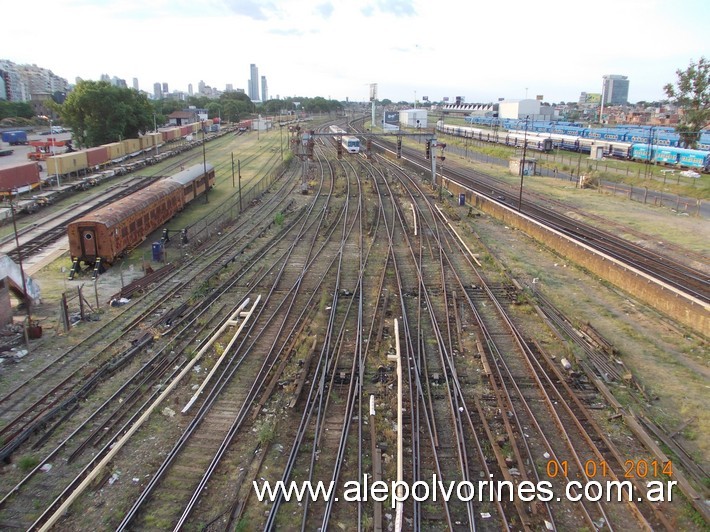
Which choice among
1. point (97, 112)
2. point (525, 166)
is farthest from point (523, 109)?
point (97, 112)

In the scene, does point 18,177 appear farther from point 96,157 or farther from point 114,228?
point 114,228

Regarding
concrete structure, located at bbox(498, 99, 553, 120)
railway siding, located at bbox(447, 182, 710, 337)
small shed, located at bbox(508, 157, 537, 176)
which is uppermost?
concrete structure, located at bbox(498, 99, 553, 120)

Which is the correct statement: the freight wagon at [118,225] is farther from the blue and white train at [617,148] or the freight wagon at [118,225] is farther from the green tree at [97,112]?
the green tree at [97,112]

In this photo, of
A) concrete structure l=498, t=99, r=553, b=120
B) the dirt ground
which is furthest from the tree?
concrete structure l=498, t=99, r=553, b=120

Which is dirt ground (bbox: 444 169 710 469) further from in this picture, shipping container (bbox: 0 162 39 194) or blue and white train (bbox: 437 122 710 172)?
shipping container (bbox: 0 162 39 194)

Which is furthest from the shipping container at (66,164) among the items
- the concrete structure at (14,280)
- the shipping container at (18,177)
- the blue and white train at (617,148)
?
the blue and white train at (617,148)

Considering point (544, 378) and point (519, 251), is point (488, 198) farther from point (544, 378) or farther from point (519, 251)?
point (544, 378)

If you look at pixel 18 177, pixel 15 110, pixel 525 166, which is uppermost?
pixel 15 110
